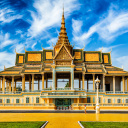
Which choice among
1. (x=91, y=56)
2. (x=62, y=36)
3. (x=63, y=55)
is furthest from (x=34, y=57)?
(x=91, y=56)

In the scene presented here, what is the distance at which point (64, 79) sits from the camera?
221 feet

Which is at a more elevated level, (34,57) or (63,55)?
(34,57)

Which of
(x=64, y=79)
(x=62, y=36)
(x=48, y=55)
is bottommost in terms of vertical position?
(x=64, y=79)

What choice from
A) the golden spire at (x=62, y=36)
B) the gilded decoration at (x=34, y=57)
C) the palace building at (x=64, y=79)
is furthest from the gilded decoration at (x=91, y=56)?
the gilded decoration at (x=34, y=57)

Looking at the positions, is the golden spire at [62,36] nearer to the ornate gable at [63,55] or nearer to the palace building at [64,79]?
the palace building at [64,79]

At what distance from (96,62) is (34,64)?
1692 cm

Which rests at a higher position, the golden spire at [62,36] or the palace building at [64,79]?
the golden spire at [62,36]

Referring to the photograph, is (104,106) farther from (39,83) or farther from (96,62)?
(39,83)

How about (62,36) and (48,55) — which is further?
(62,36)

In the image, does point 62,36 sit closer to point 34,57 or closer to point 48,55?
point 48,55

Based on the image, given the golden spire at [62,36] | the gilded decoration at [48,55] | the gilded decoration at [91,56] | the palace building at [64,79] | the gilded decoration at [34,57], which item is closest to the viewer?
the palace building at [64,79]

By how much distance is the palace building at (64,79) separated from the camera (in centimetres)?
5216

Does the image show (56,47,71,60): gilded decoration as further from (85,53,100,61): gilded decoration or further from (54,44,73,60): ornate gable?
(85,53,100,61): gilded decoration

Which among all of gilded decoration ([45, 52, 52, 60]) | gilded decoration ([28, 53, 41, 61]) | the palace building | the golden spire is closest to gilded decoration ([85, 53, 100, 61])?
the palace building
